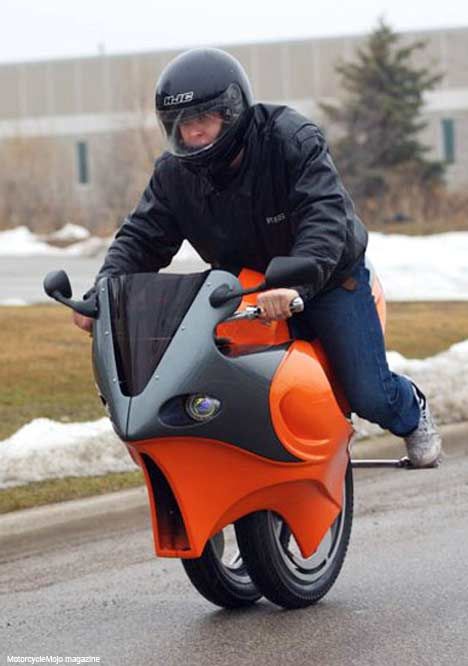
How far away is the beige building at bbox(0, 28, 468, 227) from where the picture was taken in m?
54.5

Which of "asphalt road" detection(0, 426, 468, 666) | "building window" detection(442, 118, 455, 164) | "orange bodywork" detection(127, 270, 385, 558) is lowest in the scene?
"building window" detection(442, 118, 455, 164)

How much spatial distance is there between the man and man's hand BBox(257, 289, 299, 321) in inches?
1.1

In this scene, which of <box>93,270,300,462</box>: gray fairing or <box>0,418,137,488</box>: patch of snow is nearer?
<box>93,270,300,462</box>: gray fairing

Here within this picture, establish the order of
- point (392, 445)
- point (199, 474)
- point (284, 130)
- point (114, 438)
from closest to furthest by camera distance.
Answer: point (199, 474), point (284, 130), point (114, 438), point (392, 445)

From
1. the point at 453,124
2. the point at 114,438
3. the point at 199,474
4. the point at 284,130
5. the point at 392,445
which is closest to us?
the point at 199,474

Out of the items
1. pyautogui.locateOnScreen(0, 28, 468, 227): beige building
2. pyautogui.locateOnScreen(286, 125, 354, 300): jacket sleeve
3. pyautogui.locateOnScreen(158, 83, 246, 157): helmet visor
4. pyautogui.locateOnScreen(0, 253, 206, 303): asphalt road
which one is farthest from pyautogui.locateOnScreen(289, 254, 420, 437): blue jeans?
pyautogui.locateOnScreen(0, 28, 468, 227): beige building

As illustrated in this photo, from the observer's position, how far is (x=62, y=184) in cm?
5428

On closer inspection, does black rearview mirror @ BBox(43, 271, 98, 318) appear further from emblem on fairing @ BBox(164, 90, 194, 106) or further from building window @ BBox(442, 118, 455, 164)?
building window @ BBox(442, 118, 455, 164)

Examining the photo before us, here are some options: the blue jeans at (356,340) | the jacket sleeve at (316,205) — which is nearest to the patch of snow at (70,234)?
the blue jeans at (356,340)

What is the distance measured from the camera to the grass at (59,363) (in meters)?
8.91

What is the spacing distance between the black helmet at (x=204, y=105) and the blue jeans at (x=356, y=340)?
644 millimetres

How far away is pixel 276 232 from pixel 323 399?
0.62 m

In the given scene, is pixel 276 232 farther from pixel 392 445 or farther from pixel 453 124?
pixel 453 124

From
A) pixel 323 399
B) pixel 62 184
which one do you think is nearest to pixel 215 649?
pixel 323 399
